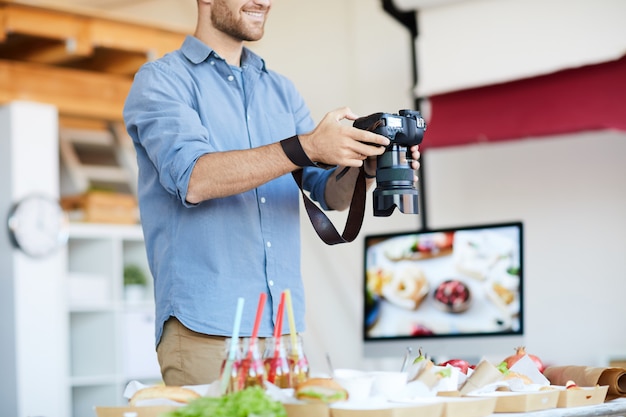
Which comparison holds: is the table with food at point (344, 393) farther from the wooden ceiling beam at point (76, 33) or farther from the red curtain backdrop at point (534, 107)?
the wooden ceiling beam at point (76, 33)

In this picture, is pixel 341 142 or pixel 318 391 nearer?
pixel 318 391

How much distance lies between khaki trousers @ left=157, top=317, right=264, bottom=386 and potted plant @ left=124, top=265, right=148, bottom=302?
3532mm

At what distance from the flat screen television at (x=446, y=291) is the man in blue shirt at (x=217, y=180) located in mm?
1542

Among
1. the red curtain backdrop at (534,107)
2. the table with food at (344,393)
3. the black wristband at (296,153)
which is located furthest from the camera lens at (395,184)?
the red curtain backdrop at (534,107)

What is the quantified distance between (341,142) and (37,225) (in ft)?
11.1

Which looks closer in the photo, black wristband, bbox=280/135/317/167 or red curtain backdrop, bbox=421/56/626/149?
black wristband, bbox=280/135/317/167

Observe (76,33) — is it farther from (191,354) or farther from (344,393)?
(344,393)

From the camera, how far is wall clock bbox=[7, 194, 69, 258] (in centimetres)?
483

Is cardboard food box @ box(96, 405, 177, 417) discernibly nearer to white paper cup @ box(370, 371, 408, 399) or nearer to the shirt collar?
white paper cup @ box(370, 371, 408, 399)

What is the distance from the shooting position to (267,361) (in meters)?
1.60

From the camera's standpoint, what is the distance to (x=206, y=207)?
2.05 metres

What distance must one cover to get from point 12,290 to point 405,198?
3.42 m

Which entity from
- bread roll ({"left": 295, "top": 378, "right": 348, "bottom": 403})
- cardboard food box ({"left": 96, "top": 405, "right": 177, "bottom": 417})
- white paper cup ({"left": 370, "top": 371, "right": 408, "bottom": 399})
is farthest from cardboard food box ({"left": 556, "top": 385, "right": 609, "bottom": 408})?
cardboard food box ({"left": 96, "top": 405, "right": 177, "bottom": 417})

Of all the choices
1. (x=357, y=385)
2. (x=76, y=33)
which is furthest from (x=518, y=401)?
(x=76, y=33)
